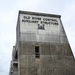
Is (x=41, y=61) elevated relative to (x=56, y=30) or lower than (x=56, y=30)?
lower

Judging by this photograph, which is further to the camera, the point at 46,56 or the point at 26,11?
the point at 26,11

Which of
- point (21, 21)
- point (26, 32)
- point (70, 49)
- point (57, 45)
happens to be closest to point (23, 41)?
point (26, 32)

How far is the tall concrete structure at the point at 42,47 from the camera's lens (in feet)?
87.5

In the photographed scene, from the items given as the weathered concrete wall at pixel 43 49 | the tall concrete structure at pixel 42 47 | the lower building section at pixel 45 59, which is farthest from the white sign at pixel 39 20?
the lower building section at pixel 45 59

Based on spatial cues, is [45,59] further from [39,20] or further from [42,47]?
[39,20]

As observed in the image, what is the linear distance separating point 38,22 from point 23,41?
4.12 m

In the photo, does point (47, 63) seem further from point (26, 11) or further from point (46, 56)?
point (26, 11)

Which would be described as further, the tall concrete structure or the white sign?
the white sign

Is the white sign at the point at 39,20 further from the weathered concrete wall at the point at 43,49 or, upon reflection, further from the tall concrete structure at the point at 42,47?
the weathered concrete wall at the point at 43,49

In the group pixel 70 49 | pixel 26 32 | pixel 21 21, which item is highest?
pixel 21 21

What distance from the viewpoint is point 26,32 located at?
93.5 feet

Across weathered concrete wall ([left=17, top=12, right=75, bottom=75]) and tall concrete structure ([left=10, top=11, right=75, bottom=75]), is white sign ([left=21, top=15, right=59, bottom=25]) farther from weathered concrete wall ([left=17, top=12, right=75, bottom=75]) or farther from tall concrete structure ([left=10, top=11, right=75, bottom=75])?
weathered concrete wall ([left=17, top=12, right=75, bottom=75])

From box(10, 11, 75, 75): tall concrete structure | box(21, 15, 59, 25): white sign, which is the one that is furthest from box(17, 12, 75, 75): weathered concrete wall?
box(21, 15, 59, 25): white sign

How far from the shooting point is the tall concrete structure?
26672 mm
